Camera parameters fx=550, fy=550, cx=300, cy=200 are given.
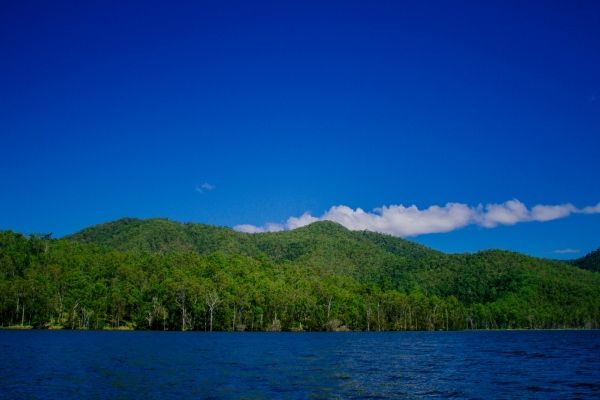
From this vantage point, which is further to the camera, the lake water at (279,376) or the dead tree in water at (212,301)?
the dead tree in water at (212,301)

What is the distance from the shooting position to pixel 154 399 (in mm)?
33000

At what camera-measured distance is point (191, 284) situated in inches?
6806

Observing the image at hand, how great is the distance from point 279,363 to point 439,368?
16.2 m

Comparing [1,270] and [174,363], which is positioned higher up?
[1,270]

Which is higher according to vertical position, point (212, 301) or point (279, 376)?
point (212, 301)

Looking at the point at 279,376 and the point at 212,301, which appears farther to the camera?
the point at 212,301

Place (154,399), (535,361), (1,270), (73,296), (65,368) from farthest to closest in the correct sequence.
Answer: (1,270) → (73,296) → (535,361) → (65,368) → (154,399)

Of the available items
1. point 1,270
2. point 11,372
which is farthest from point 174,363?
point 1,270

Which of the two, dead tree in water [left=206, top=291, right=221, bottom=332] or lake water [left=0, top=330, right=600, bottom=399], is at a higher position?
dead tree in water [left=206, top=291, right=221, bottom=332]

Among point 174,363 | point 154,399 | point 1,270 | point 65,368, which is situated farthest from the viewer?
point 1,270

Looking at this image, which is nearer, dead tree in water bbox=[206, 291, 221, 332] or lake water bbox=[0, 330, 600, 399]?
lake water bbox=[0, 330, 600, 399]

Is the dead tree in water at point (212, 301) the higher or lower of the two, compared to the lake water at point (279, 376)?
higher

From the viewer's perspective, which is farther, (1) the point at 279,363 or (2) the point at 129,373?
(1) the point at 279,363

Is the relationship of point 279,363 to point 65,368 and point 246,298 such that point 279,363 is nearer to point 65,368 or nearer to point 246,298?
point 65,368
